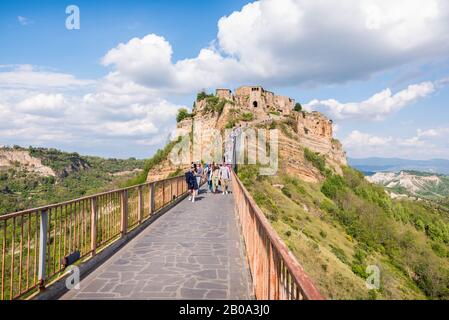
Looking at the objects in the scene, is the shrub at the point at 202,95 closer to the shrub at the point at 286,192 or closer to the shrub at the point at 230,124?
the shrub at the point at 230,124

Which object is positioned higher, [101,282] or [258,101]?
[258,101]

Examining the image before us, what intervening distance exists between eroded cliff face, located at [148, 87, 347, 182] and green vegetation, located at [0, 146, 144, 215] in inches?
1268

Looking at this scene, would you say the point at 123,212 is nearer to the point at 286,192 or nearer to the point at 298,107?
the point at 286,192

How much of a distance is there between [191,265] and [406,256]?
182 feet

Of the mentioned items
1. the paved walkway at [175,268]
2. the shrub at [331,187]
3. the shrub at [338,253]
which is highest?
the paved walkway at [175,268]

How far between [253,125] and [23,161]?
118m

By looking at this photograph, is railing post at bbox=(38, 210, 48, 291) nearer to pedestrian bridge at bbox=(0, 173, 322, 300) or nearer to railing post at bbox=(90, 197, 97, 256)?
pedestrian bridge at bbox=(0, 173, 322, 300)

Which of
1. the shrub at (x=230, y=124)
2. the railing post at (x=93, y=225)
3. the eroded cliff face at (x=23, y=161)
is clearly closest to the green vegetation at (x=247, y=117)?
the shrub at (x=230, y=124)

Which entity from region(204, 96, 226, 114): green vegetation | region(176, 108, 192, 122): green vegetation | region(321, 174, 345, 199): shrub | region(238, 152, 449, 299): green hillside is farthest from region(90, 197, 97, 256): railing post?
region(176, 108, 192, 122): green vegetation

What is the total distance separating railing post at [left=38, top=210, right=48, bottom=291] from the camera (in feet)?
15.8

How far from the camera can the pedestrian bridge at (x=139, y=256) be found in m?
3.98

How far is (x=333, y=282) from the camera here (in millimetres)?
18344
